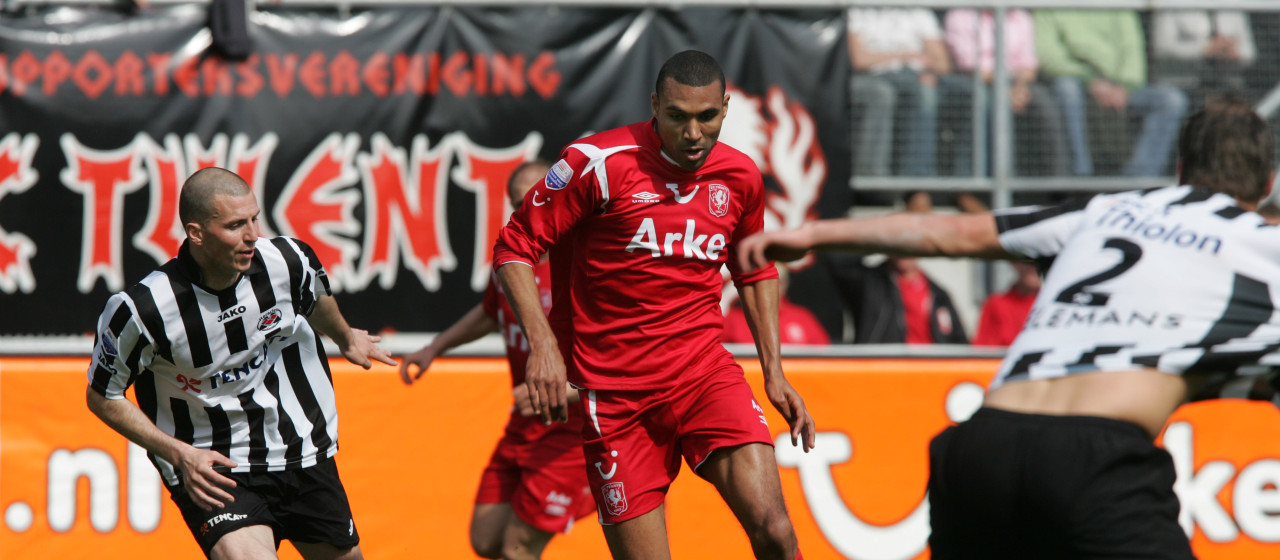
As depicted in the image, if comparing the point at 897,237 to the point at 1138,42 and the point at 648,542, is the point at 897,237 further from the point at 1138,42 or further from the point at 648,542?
the point at 1138,42

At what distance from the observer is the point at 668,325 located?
4508mm

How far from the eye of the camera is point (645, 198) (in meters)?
4.41

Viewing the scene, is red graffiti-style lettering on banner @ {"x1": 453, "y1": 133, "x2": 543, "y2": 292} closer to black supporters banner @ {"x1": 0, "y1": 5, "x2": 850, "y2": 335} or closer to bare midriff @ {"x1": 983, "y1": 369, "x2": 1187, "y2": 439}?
black supporters banner @ {"x1": 0, "y1": 5, "x2": 850, "y2": 335}

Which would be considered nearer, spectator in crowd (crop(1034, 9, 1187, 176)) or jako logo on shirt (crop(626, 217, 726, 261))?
jako logo on shirt (crop(626, 217, 726, 261))

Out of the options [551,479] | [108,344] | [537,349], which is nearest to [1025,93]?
[551,479]

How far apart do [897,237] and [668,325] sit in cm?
165

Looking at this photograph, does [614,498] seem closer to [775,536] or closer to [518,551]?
[775,536]

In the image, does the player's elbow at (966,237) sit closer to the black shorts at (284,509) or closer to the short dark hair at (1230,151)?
the short dark hair at (1230,151)

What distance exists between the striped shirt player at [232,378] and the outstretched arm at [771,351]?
148 centimetres

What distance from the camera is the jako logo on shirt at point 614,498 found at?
4.38 m

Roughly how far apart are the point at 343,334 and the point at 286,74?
367 centimetres

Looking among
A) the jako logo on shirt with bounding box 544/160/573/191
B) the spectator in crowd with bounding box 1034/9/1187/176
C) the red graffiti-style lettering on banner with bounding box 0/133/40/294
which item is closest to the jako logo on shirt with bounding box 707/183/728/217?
the jako logo on shirt with bounding box 544/160/573/191

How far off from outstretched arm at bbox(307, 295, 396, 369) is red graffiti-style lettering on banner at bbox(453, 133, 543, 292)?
310 cm

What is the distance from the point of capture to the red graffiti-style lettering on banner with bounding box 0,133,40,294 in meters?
7.72
